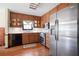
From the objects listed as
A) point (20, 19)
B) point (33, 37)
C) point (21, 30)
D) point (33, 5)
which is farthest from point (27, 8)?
point (33, 37)

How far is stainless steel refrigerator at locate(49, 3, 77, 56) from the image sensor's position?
5.41ft

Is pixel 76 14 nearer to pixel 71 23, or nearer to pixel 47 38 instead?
pixel 71 23

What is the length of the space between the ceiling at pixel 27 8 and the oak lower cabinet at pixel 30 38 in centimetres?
36

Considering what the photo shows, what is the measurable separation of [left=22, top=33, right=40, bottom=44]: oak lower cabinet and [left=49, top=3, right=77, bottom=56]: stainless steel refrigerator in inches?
9.6

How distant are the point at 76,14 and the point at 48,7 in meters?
0.51

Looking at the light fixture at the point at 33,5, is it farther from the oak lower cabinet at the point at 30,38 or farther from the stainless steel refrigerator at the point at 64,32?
the oak lower cabinet at the point at 30,38

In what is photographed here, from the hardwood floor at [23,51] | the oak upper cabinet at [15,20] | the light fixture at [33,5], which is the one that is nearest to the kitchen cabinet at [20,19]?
the oak upper cabinet at [15,20]

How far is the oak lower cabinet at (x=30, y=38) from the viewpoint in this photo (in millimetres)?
1997

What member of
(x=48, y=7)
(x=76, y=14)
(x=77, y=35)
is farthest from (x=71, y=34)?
(x=48, y=7)

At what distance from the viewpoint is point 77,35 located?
1.59 meters

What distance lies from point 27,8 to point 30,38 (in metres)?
0.51

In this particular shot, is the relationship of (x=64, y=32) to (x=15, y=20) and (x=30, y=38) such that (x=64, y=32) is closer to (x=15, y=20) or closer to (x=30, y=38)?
(x=30, y=38)

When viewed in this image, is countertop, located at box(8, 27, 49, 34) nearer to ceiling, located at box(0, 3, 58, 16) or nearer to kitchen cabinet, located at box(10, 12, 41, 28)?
kitchen cabinet, located at box(10, 12, 41, 28)

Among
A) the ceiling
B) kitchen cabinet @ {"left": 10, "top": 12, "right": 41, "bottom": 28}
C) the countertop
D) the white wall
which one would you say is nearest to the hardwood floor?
the white wall
